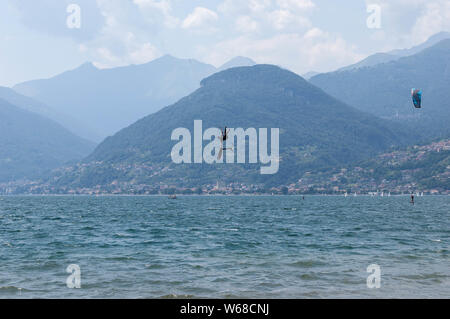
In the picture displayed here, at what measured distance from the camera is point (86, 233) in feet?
181

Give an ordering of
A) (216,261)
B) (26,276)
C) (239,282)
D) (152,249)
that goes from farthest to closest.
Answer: (152,249)
(216,261)
(26,276)
(239,282)

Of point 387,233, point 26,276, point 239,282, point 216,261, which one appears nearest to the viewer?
point 239,282

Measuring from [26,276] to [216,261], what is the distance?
453 inches

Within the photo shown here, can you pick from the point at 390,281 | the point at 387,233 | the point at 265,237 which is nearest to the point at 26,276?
the point at 390,281

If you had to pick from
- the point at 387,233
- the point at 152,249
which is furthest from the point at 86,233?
the point at 387,233
